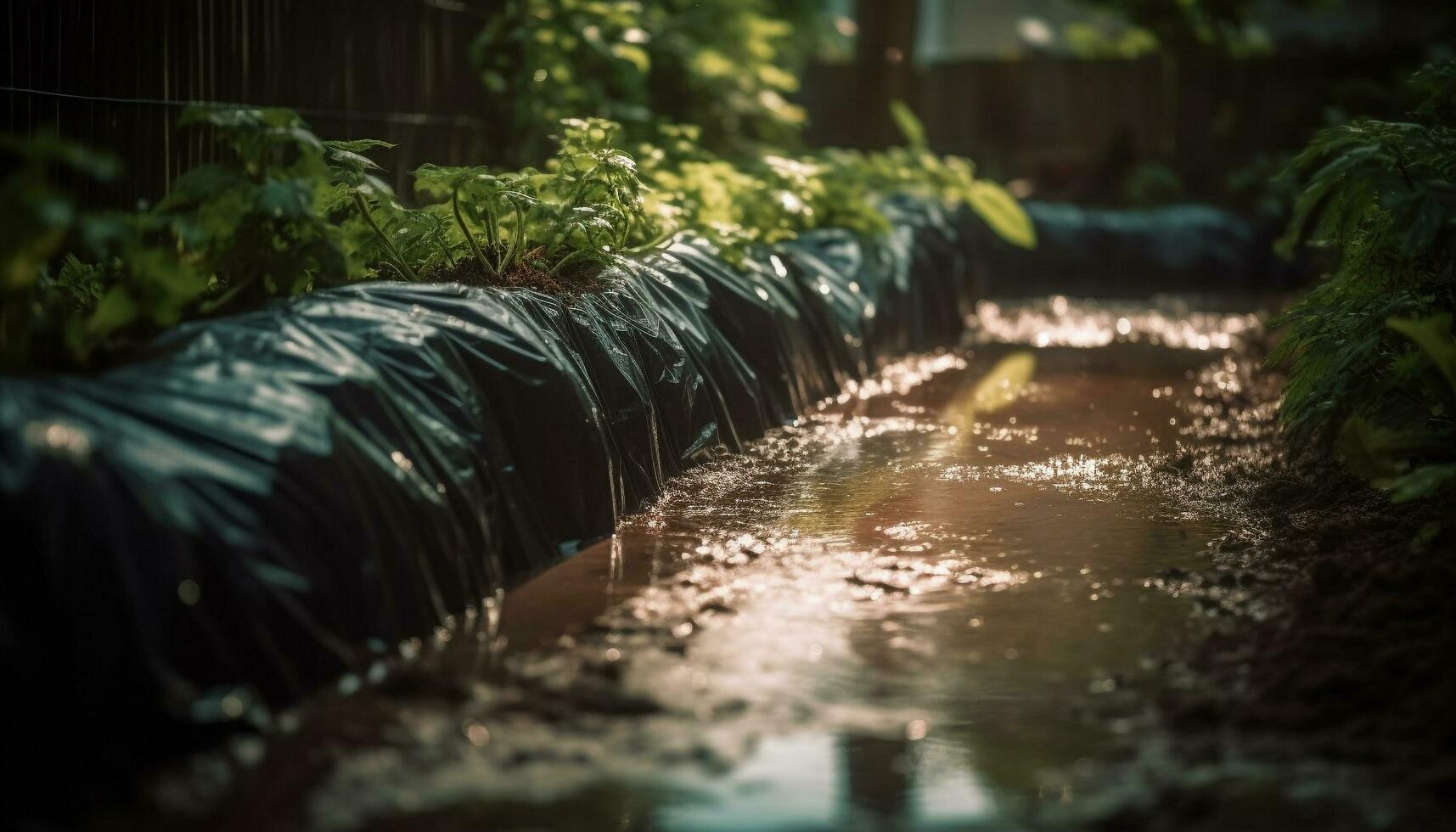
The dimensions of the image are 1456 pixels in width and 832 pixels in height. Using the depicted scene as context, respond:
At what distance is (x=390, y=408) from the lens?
3535mm

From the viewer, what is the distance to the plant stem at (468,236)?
485 cm

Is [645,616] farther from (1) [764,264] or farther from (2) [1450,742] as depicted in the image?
(1) [764,264]

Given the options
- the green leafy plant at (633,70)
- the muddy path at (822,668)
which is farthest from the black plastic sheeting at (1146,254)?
the muddy path at (822,668)

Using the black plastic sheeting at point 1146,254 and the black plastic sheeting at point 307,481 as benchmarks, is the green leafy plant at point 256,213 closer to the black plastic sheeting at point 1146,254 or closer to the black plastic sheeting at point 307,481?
the black plastic sheeting at point 307,481

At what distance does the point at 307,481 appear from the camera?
306cm

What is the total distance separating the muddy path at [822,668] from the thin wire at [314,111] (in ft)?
5.96

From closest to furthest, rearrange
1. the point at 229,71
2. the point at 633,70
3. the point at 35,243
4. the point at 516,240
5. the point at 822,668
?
1. the point at 35,243
2. the point at 822,668
3. the point at 516,240
4. the point at 229,71
5. the point at 633,70

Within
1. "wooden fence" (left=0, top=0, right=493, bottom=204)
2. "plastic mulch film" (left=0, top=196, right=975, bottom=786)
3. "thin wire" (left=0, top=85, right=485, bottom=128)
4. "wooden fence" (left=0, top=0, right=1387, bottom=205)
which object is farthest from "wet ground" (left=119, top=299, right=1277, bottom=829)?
"wooden fence" (left=0, top=0, right=493, bottom=204)

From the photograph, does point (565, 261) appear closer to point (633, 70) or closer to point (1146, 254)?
point (633, 70)

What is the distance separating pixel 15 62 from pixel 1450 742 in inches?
189

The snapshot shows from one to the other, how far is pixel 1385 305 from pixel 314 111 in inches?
191

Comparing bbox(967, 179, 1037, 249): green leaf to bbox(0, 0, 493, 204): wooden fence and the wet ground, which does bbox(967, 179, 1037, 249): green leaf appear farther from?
the wet ground

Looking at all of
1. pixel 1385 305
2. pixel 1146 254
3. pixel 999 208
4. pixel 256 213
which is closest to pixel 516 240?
pixel 256 213

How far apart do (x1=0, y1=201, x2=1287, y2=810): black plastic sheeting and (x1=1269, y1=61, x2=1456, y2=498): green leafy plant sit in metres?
2.23
